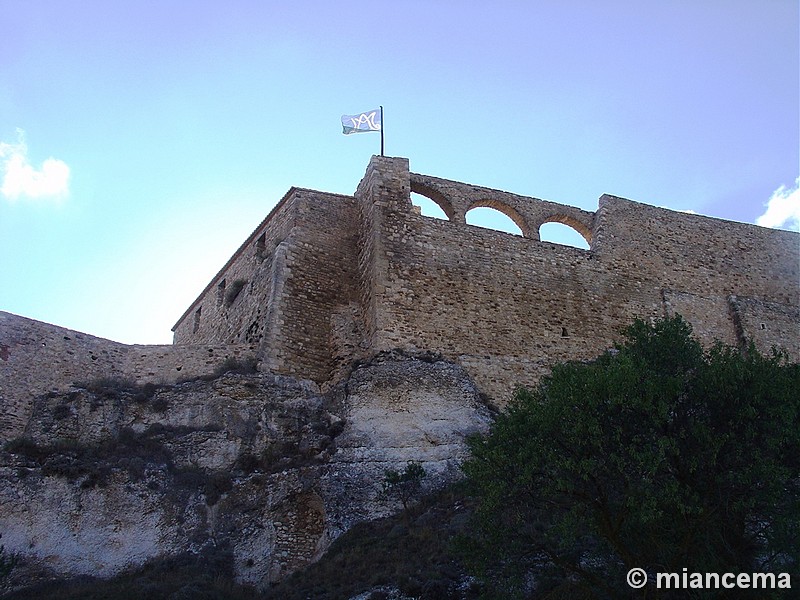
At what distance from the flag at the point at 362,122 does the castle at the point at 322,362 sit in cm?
235

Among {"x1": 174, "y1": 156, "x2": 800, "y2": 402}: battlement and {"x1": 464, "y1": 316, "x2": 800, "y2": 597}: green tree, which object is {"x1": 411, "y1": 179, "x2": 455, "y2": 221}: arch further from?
{"x1": 464, "y1": 316, "x2": 800, "y2": 597}: green tree

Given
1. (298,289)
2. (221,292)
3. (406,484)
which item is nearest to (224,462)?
(406,484)

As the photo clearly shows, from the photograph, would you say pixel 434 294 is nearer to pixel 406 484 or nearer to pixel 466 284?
pixel 466 284

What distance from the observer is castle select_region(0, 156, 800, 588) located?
15.6 meters

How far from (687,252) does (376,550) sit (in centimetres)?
1557

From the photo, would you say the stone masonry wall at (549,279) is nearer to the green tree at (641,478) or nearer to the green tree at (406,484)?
the green tree at (406,484)

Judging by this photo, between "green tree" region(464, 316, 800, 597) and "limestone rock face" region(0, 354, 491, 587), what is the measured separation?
14.7 feet

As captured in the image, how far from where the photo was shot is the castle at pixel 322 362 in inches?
615

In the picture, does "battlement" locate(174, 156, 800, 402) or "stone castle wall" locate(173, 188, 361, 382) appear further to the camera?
"battlement" locate(174, 156, 800, 402)

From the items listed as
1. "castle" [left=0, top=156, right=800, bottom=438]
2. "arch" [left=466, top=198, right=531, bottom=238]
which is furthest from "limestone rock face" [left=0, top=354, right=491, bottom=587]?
"arch" [left=466, top=198, right=531, bottom=238]

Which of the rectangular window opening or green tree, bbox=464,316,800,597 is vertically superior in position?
the rectangular window opening

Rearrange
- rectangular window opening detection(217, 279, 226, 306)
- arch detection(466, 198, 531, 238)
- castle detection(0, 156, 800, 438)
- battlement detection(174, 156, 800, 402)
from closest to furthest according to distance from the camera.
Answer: castle detection(0, 156, 800, 438), battlement detection(174, 156, 800, 402), arch detection(466, 198, 531, 238), rectangular window opening detection(217, 279, 226, 306)

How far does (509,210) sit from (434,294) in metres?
4.53

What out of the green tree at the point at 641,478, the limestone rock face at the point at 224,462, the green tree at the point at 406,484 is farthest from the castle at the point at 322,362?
the green tree at the point at 641,478
